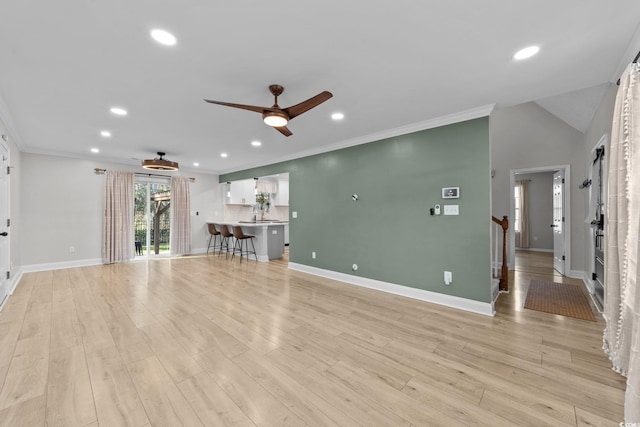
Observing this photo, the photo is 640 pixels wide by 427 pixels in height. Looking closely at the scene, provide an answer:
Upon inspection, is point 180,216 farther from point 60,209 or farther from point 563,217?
point 563,217

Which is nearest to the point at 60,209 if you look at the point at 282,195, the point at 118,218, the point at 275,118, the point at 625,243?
the point at 118,218

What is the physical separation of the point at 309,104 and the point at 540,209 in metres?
8.65

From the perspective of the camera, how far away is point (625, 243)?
1884mm

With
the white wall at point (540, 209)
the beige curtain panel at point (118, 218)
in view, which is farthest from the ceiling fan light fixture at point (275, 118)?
the white wall at point (540, 209)

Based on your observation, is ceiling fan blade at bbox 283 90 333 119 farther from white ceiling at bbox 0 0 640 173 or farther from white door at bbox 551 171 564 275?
white door at bbox 551 171 564 275

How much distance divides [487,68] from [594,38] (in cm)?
67

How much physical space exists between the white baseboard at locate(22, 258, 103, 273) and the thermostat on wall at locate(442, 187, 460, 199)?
751 cm

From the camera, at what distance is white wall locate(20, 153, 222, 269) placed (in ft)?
17.3


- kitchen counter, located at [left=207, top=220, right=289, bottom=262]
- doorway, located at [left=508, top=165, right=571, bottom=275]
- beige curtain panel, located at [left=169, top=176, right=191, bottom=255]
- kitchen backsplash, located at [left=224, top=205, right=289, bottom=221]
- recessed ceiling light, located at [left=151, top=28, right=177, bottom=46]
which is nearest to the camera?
recessed ceiling light, located at [left=151, top=28, right=177, bottom=46]

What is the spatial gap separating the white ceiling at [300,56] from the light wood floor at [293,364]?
2.52 metres

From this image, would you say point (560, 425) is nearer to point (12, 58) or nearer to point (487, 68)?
point (487, 68)

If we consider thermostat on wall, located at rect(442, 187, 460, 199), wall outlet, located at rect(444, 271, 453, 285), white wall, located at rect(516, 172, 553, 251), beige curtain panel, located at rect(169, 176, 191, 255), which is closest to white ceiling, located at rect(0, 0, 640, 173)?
thermostat on wall, located at rect(442, 187, 460, 199)

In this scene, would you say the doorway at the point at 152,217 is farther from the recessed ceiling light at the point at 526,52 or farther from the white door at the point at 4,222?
the recessed ceiling light at the point at 526,52

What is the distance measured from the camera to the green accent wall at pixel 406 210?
10.7 ft
